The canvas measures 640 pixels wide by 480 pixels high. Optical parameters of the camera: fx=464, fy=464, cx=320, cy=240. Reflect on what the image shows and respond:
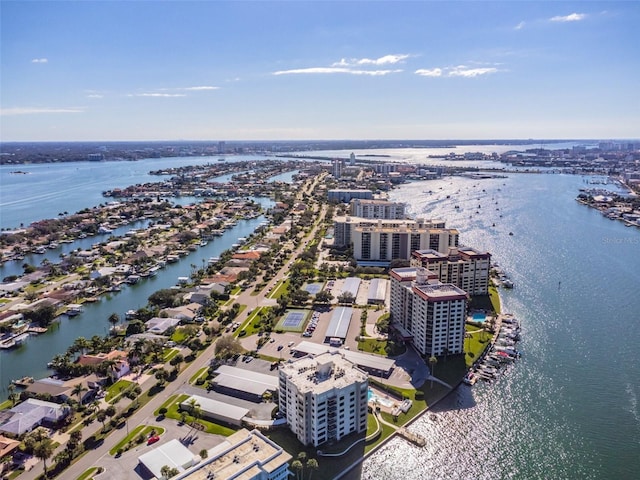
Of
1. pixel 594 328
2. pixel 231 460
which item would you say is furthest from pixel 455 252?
pixel 231 460

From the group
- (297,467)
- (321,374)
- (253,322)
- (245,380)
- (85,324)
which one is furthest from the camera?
(85,324)

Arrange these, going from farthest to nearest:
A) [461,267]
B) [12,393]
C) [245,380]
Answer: [461,267], [245,380], [12,393]

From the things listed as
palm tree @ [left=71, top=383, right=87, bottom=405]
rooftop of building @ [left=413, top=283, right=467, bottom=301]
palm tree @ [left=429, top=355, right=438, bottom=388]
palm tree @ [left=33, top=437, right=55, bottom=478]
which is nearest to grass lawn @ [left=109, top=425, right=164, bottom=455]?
palm tree @ [left=33, top=437, right=55, bottom=478]

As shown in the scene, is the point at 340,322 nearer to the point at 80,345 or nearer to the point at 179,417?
the point at 179,417

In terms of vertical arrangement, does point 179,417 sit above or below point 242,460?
below

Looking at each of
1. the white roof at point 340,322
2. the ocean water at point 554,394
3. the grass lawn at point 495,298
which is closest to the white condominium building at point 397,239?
the ocean water at point 554,394

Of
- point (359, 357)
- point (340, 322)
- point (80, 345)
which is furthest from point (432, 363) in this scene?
point (80, 345)

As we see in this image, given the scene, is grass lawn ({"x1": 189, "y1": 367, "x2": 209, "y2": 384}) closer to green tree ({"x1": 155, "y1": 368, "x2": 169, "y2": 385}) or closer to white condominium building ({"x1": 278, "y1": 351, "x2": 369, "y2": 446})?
green tree ({"x1": 155, "y1": 368, "x2": 169, "y2": 385})
